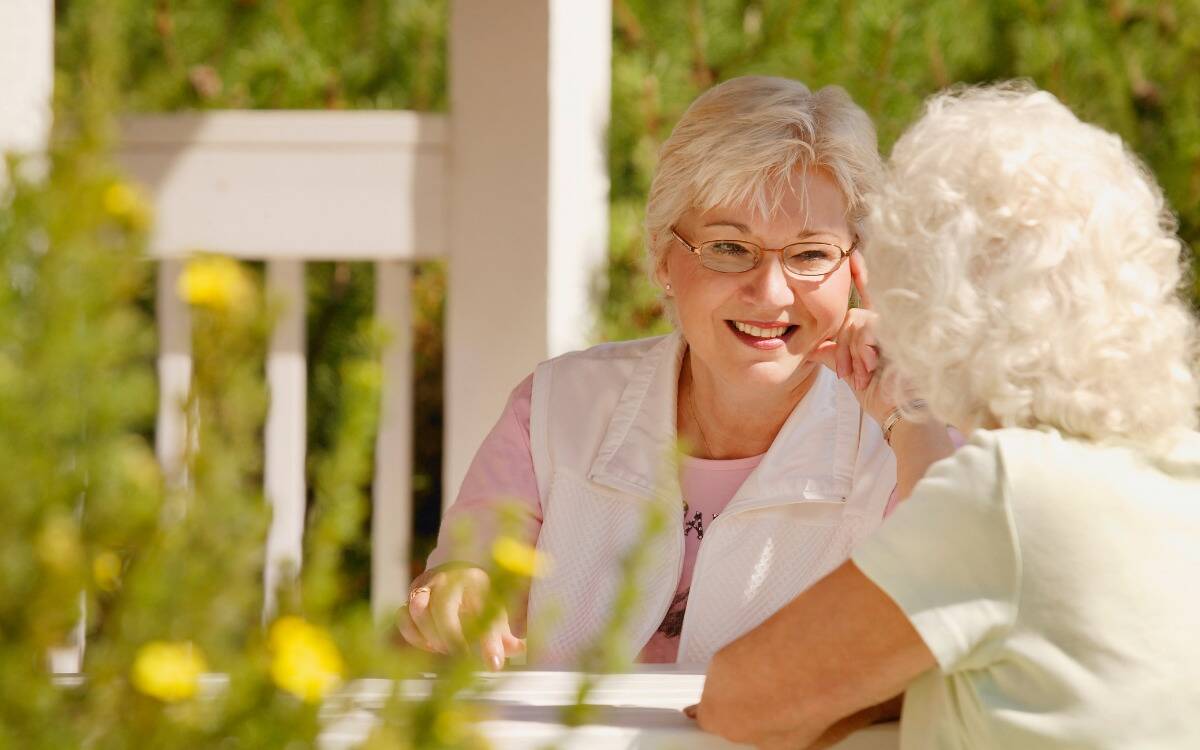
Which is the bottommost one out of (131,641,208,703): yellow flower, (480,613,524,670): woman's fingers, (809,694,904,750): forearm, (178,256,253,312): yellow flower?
(480,613,524,670): woman's fingers

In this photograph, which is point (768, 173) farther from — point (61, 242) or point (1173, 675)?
point (61, 242)

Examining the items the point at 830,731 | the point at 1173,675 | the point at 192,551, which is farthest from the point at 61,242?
the point at 1173,675

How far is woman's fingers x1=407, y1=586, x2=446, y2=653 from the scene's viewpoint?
2.21 metres

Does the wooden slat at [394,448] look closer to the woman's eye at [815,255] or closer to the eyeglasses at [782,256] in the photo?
the eyeglasses at [782,256]

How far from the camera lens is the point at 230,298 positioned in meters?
0.65

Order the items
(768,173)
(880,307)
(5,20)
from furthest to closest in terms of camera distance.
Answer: (768,173) → (5,20) → (880,307)

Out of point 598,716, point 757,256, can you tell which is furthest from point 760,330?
point 598,716

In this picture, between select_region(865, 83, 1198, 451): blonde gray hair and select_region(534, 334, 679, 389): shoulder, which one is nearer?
select_region(865, 83, 1198, 451): blonde gray hair

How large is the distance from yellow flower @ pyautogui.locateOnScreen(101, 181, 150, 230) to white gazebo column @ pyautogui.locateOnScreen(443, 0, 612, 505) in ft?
6.87

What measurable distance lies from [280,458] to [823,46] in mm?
1742

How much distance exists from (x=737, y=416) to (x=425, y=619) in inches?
26.8

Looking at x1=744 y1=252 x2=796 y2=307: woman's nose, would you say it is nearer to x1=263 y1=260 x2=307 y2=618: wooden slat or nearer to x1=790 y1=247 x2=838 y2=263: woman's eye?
x1=790 y1=247 x2=838 y2=263: woman's eye

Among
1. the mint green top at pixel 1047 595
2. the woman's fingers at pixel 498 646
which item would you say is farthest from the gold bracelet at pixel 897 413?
the woman's fingers at pixel 498 646

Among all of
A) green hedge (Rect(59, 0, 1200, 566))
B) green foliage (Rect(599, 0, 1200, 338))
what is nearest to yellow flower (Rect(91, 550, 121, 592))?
green hedge (Rect(59, 0, 1200, 566))
